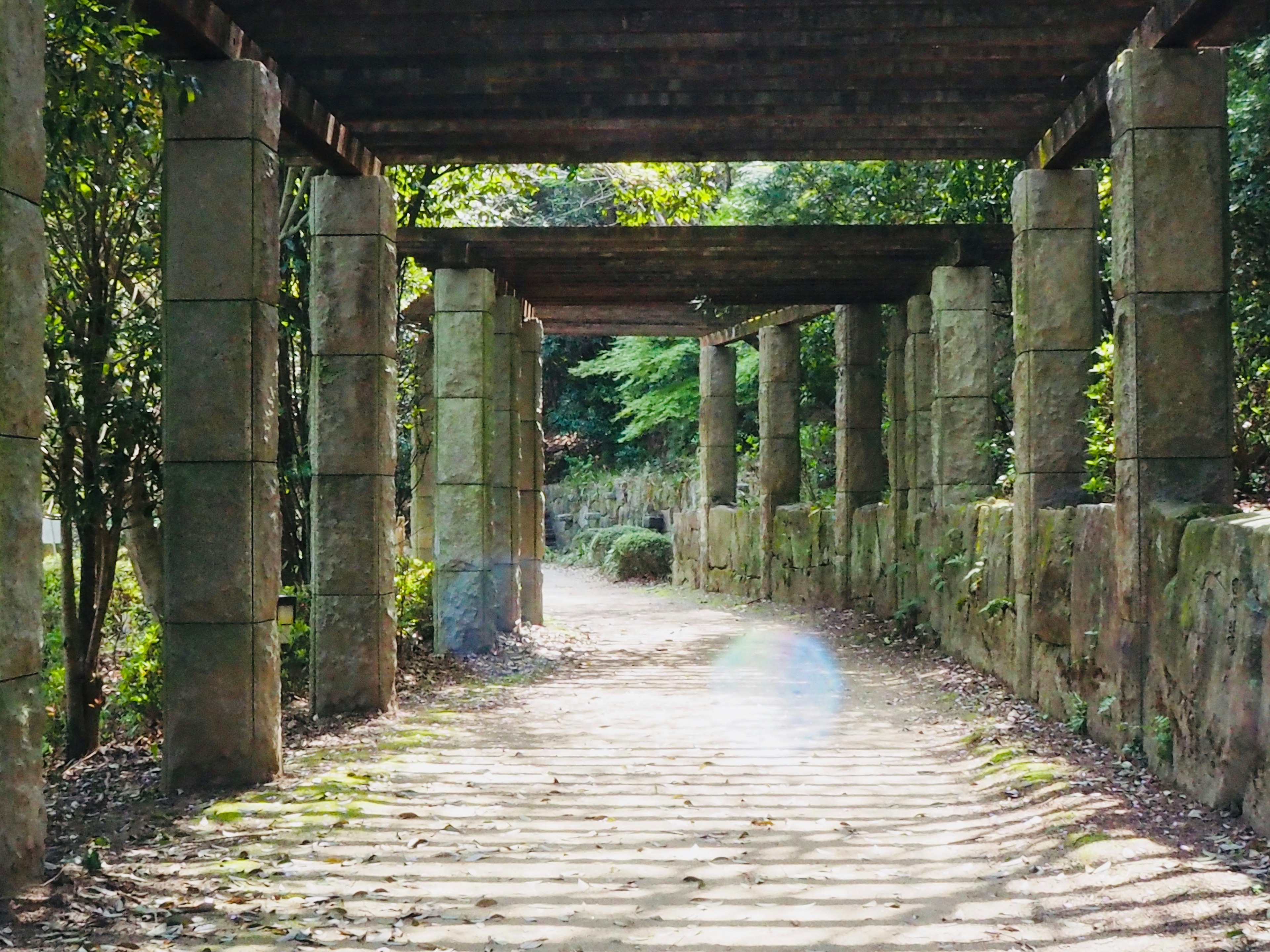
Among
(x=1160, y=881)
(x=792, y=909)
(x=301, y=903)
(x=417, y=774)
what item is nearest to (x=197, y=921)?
(x=301, y=903)

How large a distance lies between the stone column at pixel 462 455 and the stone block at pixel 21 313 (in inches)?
306

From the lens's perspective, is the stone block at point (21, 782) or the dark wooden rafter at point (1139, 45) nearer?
the stone block at point (21, 782)

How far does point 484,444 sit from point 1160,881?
853 centimetres

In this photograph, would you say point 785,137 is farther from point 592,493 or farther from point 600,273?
point 592,493

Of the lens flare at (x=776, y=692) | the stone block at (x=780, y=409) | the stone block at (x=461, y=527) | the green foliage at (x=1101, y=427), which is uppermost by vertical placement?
the stone block at (x=780, y=409)

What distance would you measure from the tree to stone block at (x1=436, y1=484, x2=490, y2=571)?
387cm

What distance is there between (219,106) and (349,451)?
288 cm

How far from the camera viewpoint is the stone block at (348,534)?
8.84 m

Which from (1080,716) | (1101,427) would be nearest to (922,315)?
(1101,427)

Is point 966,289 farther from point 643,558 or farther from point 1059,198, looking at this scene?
point 643,558

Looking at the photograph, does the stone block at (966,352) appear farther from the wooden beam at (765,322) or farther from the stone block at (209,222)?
the stone block at (209,222)

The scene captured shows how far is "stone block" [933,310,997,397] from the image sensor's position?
1203 centimetres

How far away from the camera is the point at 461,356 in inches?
485

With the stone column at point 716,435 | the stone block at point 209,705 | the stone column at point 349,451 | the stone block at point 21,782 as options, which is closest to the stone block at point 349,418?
the stone column at point 349,451
